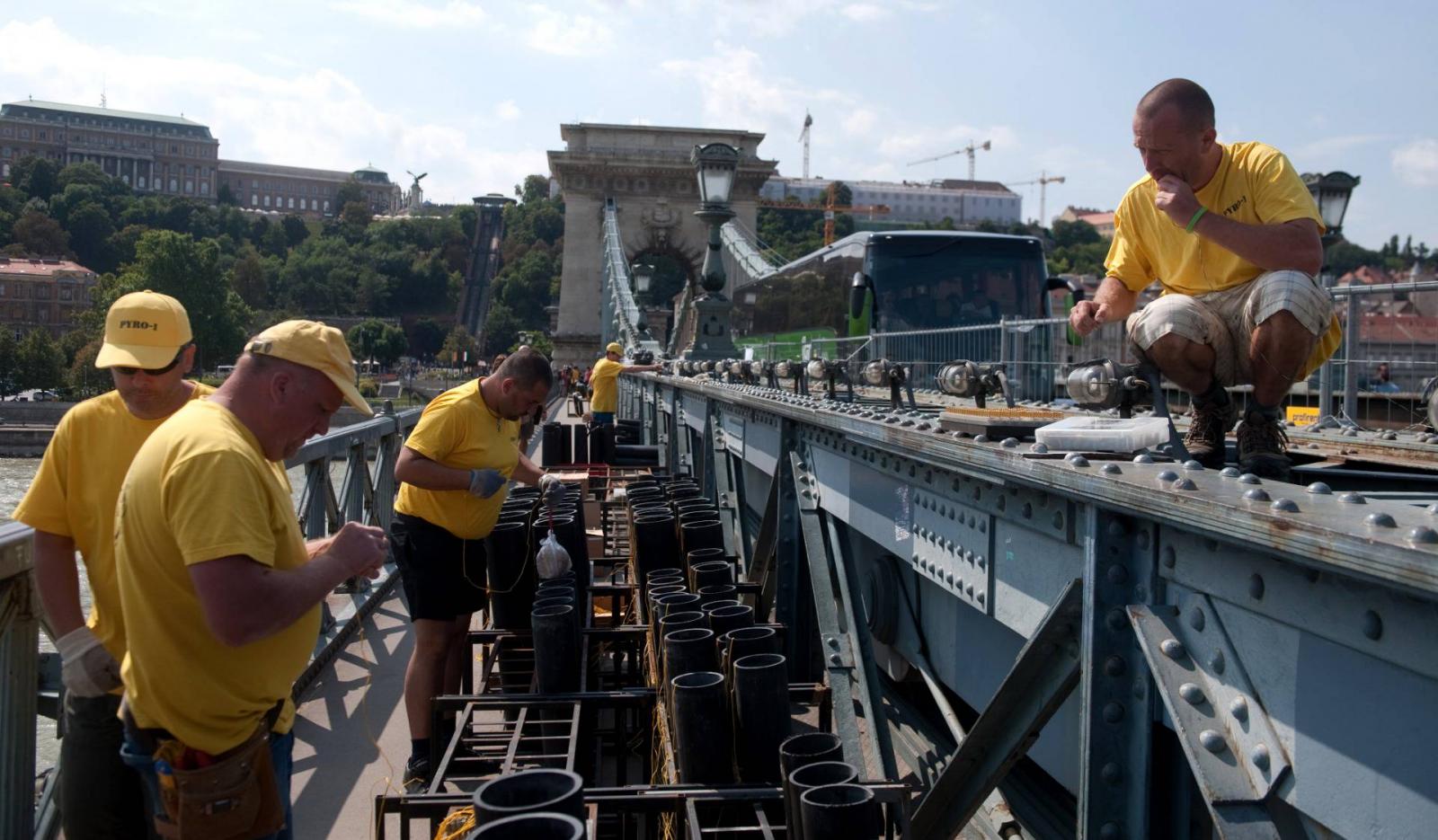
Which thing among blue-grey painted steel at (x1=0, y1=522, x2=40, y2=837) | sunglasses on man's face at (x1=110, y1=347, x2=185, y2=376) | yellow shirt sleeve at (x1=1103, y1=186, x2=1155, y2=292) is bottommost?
blue-grey painted steel at (x1=0, y1=522, x2=40, y2=837)

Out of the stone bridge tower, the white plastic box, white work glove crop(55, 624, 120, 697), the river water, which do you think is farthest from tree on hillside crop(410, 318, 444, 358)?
the white plastic box

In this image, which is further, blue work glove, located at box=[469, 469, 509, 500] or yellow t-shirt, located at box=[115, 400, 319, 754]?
blue work glove, located at box=[469, 469, 509, 500]

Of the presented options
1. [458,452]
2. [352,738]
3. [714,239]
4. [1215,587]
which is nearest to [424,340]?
[714,239]

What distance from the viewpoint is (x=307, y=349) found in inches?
103

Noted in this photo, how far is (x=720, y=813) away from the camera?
338 cm

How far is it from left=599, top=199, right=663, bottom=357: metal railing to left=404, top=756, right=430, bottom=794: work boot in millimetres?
19565

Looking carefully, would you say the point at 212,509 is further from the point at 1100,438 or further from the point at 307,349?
the point at 1100,438

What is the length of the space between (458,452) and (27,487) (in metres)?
2.79

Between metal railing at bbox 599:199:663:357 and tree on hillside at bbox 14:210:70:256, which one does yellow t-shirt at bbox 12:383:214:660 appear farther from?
tree on hillside at bbox 14:210:70:256

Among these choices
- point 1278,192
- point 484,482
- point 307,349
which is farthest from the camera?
point 484,482

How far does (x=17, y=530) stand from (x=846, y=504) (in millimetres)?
2574

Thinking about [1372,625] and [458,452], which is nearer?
[1372,625]

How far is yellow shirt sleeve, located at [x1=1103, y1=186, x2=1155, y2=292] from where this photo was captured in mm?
3227

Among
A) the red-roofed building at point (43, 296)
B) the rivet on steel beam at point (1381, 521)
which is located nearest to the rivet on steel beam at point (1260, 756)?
the rivet on steel beam at point (1381, 521)
